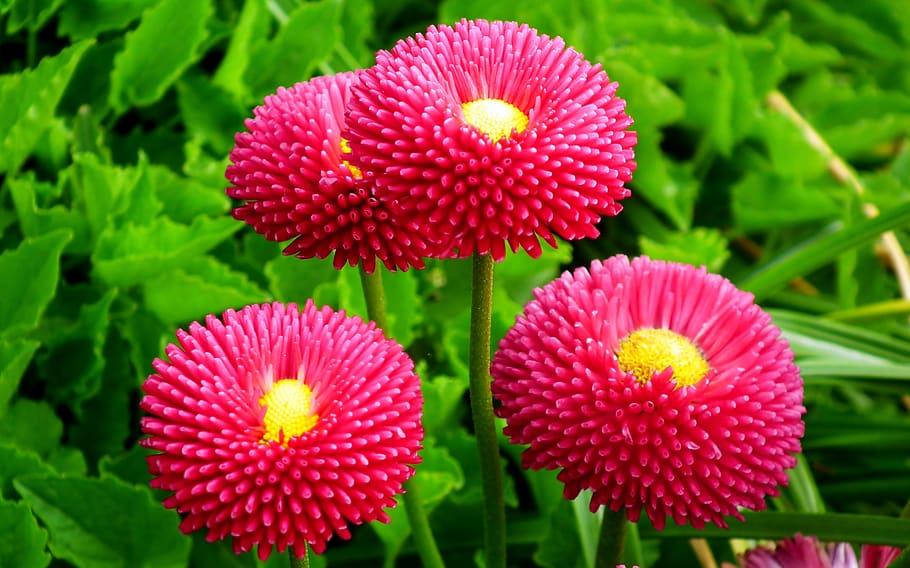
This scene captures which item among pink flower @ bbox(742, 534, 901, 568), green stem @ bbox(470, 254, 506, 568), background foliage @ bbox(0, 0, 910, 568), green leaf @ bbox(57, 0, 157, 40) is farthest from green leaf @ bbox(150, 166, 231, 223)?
pink flower @ bbox(742, 534, 901, 568)

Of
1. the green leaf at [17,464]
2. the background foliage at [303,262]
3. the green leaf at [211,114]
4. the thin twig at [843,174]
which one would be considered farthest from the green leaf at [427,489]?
the thin twig at [843,174]

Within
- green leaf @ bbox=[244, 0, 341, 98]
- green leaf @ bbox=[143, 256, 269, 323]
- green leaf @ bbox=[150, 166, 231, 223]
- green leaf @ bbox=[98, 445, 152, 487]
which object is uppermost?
green leaf @ bbox=[244, 0, 341, 98]

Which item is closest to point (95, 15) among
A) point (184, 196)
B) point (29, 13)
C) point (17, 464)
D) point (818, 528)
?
point (29, 13)

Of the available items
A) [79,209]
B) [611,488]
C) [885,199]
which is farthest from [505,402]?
[885,199]

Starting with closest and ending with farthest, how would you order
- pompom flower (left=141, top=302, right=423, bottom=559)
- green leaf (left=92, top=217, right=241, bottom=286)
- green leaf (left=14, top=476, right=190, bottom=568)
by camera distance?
pompom flower (left=141, top=302, right=423, bottom=559)
green leaf (left=14, top=476, right=190, bottom=568)
green leaf (left=92, top=217, right=241, bottom=286)

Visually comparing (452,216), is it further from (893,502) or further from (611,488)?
(893,502)

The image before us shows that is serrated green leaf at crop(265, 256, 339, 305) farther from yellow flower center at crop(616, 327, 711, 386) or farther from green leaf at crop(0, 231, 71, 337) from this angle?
yellow flower center at crop(616, 327, 711, 386)
